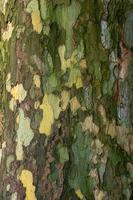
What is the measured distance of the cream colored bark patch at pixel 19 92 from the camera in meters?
1.78

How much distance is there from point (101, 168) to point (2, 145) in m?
0.37

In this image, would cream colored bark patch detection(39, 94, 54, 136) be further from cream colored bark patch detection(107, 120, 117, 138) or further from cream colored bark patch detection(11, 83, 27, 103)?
cream colored bark patch detection(107, 120, 117, 138)

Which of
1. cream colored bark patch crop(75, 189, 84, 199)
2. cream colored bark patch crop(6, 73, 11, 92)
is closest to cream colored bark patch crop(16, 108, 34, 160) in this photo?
cream colored bark patch crop(6, 73, 11, 92)

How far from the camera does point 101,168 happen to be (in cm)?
170

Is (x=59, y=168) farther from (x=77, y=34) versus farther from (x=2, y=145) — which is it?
(x=77, y=34)

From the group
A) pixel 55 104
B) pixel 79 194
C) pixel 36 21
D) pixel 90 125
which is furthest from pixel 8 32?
pixel 79 194

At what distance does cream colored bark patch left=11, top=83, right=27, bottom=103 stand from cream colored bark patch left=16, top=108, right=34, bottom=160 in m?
0.04

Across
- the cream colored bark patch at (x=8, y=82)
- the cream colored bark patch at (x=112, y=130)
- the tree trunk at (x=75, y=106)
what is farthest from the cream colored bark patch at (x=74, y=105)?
the cream colored bark patch at (x=8, y=82)

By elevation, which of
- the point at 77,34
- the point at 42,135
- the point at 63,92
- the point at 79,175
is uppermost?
the point at 77,34

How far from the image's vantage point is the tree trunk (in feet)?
5.60

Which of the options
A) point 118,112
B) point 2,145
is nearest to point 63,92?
point 118,112

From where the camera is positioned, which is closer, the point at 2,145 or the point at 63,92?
the point at 63,92

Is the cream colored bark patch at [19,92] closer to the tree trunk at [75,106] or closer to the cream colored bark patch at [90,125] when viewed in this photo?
the tree trunk at [75,106]

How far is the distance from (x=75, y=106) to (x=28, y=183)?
30cm
